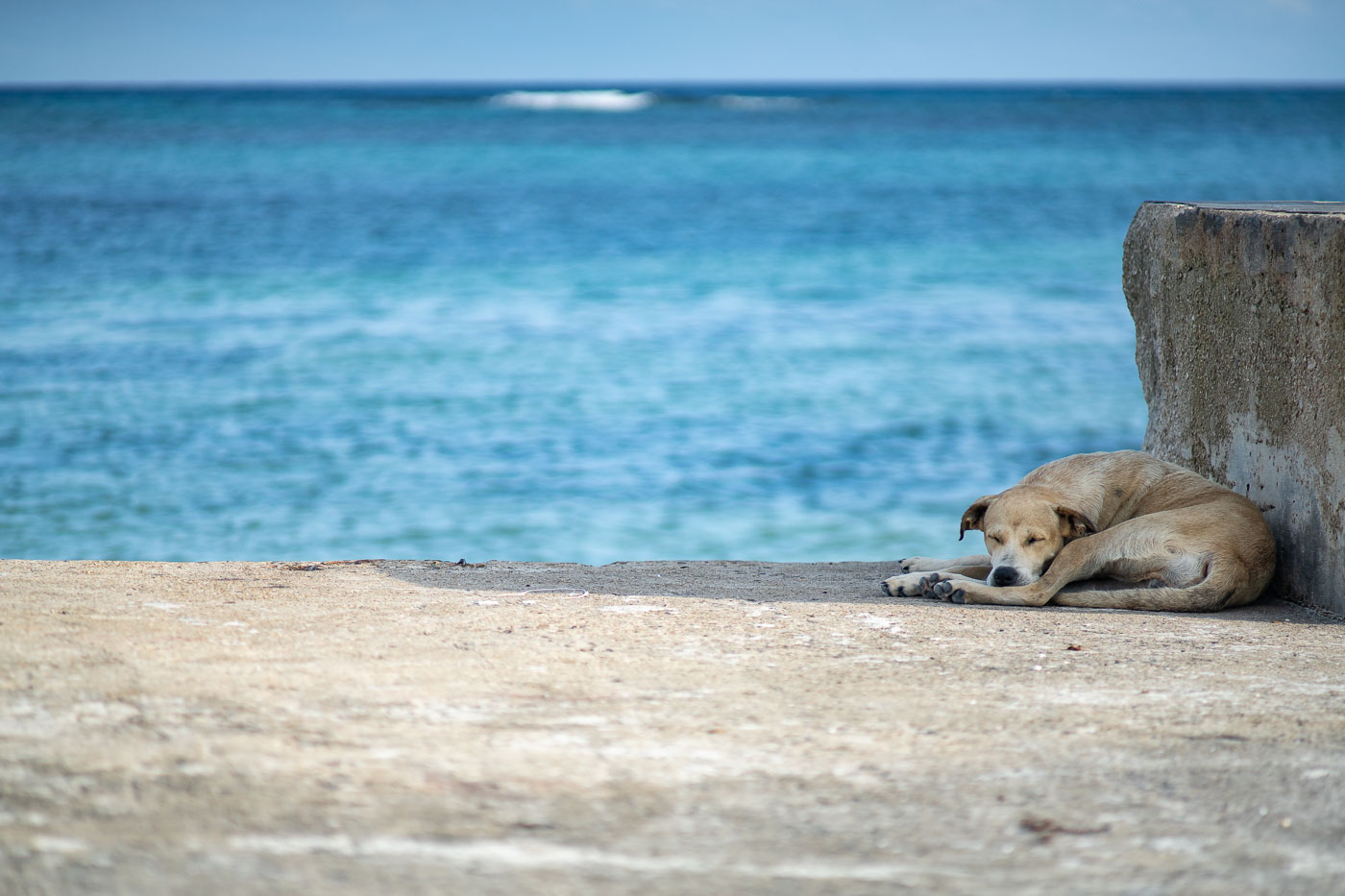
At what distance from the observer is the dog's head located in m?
4.78

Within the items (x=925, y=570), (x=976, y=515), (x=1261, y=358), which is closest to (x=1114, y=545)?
(x=976, y=515)

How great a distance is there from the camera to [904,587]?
4.82 m

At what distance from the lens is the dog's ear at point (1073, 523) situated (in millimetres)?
4809

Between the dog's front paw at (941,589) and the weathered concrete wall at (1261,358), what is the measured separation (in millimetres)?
1299

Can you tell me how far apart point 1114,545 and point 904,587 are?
84 centimetres

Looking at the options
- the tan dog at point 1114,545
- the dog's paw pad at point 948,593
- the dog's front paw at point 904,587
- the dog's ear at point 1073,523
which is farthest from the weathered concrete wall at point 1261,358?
the dog's front paw at point 904,587

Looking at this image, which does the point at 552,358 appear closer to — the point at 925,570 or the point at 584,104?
the point at 925,570

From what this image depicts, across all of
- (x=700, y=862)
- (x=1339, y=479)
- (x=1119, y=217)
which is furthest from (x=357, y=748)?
(x=1119, y=217)

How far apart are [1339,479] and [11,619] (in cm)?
443

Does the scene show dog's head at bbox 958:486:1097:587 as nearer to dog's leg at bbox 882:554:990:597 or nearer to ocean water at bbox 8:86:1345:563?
dog's leg at bbox 882:554:990:597

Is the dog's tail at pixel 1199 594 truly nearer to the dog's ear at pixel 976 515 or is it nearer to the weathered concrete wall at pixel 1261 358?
the weathered concrete wall at pixel 1261 358

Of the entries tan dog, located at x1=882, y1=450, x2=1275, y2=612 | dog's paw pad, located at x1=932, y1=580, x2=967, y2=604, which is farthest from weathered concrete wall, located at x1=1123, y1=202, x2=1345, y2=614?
dog's paw pad, located at x1=932, y1=580, x2=967, y2=604

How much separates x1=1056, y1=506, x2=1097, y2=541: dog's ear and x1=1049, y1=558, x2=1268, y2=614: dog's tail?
305mm

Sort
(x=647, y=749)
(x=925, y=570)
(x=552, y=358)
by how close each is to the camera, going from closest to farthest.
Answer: (x=647, y=749) → (x=925, y=570) → (x=552, y=358)
